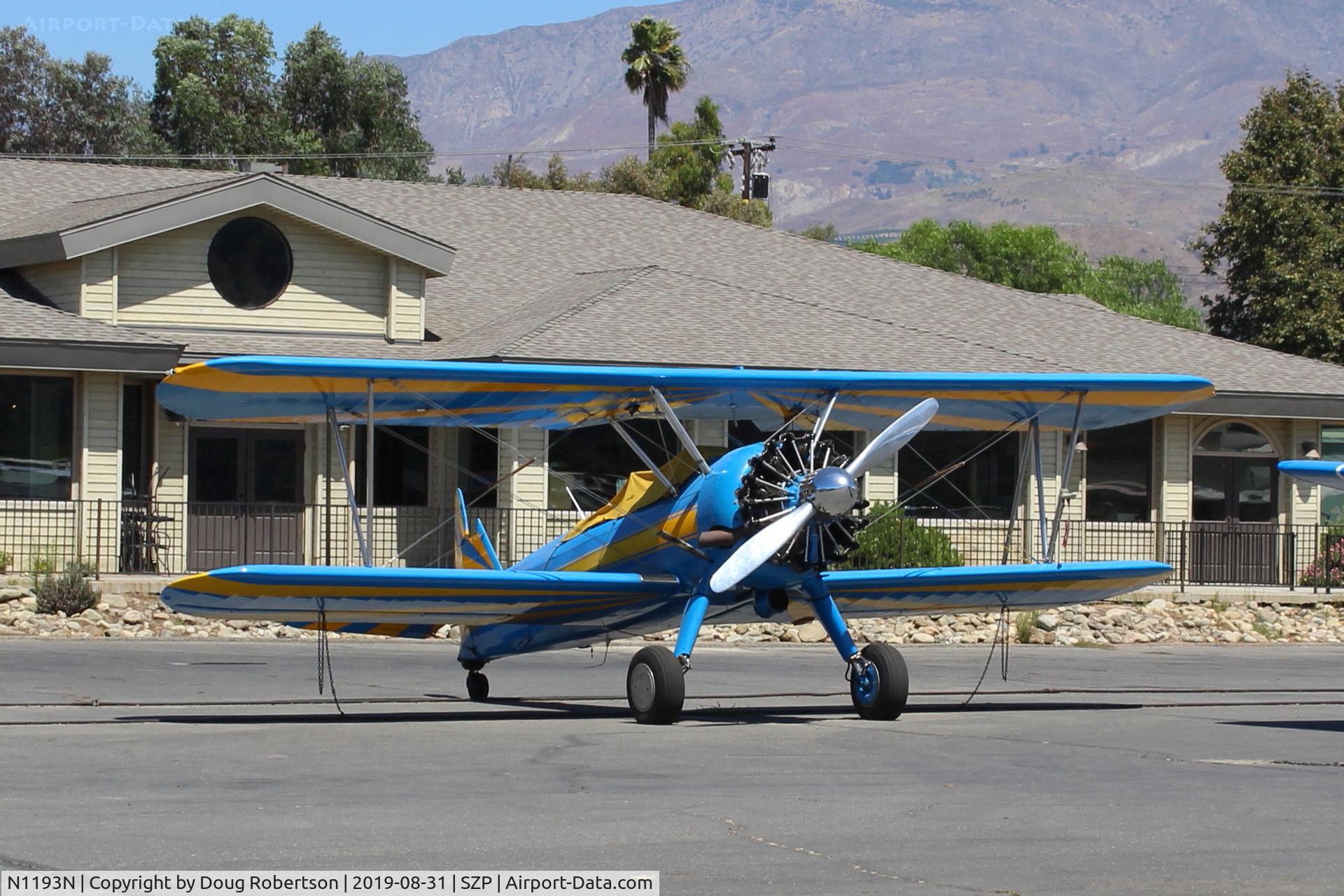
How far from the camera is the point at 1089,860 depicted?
323 inches

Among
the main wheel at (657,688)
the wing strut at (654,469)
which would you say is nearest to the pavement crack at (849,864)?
the main wheel at (657,688)

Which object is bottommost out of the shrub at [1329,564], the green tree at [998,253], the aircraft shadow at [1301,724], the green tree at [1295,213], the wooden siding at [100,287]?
the aircraft shadow at [1301,724]

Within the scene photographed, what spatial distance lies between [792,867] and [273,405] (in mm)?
8915

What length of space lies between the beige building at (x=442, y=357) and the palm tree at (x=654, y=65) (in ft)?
114

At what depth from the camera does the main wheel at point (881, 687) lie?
1463 cm

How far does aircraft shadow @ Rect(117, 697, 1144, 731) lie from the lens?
14539 millimetres

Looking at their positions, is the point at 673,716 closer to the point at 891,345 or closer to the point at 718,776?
the point at 718,776

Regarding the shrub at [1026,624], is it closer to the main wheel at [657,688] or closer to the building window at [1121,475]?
the building window at [1121,475]

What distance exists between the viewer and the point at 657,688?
561 inches

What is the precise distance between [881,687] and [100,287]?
668 inches

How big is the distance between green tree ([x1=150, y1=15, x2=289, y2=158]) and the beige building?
20338 mm

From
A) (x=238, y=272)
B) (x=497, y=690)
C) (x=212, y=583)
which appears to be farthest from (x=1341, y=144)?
(x=212, y=583)

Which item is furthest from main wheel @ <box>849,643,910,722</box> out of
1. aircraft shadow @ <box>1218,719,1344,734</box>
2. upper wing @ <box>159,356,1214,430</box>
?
aircraft shadow @ <box>1218,719,1344,734</box>

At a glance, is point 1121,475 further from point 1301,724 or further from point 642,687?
point 642,687
